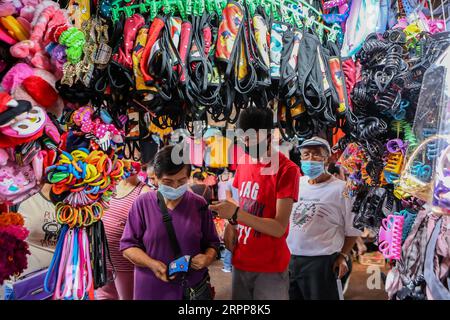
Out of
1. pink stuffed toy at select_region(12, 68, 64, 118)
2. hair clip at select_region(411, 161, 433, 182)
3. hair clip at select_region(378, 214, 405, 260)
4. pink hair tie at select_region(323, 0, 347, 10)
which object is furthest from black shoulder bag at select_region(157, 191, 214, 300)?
pink hair tie at select_region(323, 0, 347, 10)

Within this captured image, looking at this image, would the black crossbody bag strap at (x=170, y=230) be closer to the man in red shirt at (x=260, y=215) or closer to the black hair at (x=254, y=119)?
the man in red shirt at (x=260, y=215)

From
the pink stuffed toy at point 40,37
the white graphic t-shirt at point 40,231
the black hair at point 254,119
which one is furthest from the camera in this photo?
the black hair at point 254,119

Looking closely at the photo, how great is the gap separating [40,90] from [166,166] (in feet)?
1.79

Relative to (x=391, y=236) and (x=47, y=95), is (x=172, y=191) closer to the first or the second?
(x=47, y=95)

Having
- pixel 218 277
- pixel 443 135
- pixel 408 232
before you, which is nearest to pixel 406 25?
pixel 443 135

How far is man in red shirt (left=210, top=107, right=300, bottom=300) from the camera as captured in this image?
1.70 meters

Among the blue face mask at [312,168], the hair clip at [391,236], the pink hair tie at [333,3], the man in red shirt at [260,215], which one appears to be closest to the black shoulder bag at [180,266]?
the man in red shirt at [260,215]

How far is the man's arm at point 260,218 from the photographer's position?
5.55 feet

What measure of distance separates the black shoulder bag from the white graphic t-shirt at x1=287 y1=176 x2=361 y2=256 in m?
0.39

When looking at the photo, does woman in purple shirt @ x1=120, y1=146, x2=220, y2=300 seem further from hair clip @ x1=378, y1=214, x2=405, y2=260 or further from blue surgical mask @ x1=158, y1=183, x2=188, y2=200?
hair clip @ x1=378, y1=214, x2=405, y2=260

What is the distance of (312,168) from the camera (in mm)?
1795

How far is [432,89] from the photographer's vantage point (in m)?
1.59

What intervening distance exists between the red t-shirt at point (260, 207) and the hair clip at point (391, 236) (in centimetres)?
43

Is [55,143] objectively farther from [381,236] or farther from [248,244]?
[381,236]
